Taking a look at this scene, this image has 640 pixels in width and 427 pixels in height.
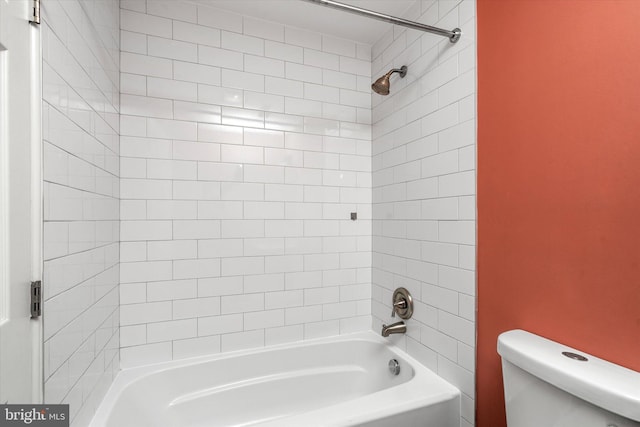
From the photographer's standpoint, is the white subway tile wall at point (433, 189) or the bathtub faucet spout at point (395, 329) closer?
the white subway tile wall at point (433, 189)

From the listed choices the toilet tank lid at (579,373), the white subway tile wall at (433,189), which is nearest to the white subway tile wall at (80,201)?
the toilet tank lid at (579,373)

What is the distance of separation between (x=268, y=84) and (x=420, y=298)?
1.57m

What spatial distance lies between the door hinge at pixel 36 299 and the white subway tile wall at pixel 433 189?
1.48 metres

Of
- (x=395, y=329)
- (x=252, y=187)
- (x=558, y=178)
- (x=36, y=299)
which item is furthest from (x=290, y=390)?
(x=558, y=178)

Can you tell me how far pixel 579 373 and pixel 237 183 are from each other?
5.37ft

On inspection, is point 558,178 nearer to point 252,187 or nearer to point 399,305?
point 399,305

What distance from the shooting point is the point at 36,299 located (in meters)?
0.71

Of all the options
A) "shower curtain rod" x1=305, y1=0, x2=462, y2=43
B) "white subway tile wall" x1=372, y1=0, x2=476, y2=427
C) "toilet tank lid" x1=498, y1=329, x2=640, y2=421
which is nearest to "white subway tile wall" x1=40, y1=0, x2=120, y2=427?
"shower curtain rod" x1=305, y1=0, x2=462, y2=43

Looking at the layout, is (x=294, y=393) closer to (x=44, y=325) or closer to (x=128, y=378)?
(x=128, y=378)

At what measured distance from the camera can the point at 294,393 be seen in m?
1.71

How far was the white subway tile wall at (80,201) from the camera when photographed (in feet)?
2.57

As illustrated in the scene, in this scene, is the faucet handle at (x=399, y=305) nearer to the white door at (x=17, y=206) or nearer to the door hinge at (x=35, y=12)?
the white door at (x=17, y=206)

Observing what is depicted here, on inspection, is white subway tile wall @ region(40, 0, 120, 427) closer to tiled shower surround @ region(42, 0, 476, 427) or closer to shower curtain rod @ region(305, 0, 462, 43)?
tiled shower surround @ region(42, 0, 476, 427)

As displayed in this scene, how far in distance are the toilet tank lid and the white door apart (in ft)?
4.38
